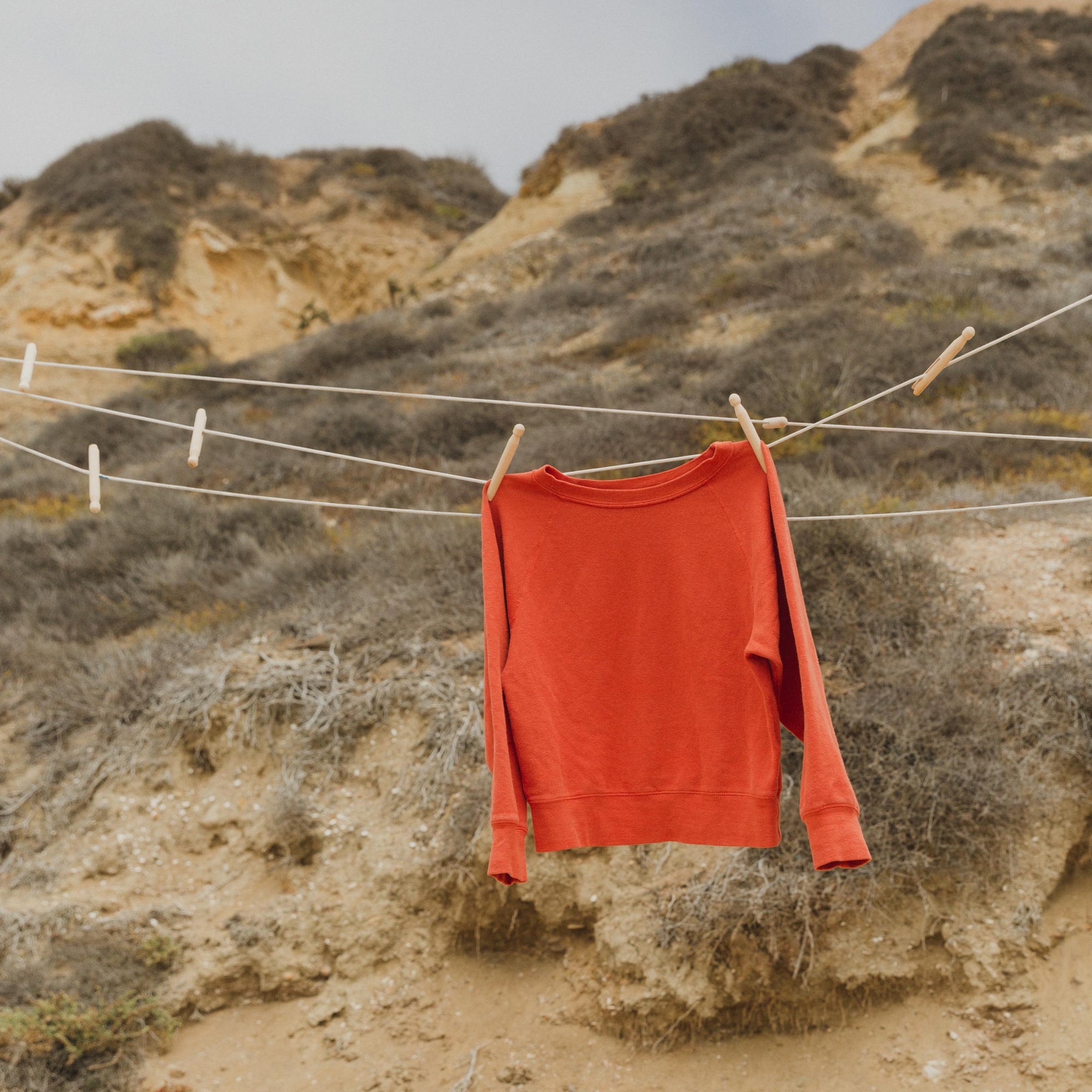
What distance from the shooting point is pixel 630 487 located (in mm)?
2922

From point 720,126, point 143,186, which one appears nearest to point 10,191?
point 143,186

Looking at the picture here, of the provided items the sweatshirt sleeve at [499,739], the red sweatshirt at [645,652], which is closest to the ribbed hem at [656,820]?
the red sweatshirt at [645,652]

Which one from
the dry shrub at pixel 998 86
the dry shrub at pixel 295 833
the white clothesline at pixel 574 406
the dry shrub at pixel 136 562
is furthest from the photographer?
the dry shrub at pixel 998 86

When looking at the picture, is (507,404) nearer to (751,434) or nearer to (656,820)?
(751,434)

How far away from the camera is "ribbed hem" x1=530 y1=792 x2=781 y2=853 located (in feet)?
8.43

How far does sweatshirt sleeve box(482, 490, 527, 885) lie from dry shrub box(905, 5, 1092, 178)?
1596 centimetres

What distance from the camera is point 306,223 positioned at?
20594 mm

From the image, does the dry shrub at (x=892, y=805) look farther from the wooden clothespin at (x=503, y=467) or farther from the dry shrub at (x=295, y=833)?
the wooden clothespin at (x=503, y=467)

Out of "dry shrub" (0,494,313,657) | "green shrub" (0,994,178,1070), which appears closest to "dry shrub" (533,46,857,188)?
"dry shrub" (0,494,313,657)

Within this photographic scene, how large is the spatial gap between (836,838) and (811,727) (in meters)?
0.29

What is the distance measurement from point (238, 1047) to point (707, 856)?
93.4 inches

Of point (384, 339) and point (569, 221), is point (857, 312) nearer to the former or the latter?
point (384, 339)

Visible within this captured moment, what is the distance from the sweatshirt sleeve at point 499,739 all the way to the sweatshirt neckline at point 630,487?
0.23 metres

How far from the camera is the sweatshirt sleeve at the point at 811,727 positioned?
7.23 ft
